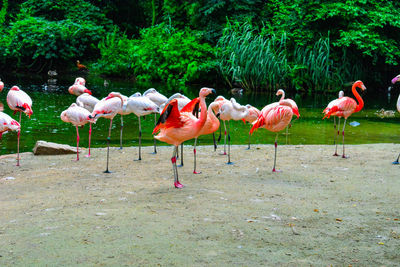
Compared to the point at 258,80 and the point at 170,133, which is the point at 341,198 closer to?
the point at 170,133

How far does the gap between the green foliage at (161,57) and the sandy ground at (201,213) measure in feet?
46.7

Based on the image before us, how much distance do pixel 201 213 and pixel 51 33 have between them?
21.4 metres

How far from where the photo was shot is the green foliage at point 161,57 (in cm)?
2120

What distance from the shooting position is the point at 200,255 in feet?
11.4

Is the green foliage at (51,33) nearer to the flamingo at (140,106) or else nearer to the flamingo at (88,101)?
the flamingo at (88,101)

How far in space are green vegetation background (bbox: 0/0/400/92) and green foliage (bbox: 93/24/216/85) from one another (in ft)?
0.16

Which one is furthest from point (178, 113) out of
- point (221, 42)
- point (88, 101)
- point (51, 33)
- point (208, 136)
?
point (51, 33)

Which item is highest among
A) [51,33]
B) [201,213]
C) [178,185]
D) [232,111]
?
[51,33]

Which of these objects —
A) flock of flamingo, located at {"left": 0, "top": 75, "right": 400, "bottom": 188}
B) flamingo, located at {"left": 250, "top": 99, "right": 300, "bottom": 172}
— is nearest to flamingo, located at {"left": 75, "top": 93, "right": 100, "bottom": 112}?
flock of flamingo, located at {"left": 0, "top": 75, "right": 400, "bottom": 188}

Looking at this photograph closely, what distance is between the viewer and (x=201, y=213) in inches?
174

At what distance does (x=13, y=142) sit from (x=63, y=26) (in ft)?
54.4

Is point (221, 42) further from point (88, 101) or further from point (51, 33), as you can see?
point (88, 101)

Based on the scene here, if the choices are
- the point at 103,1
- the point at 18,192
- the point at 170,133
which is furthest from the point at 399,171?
the point at 103,1

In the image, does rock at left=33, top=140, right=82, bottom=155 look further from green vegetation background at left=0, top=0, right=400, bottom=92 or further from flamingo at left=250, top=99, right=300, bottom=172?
green vegetation background at left=0, top=0, right=400, bottom=92
